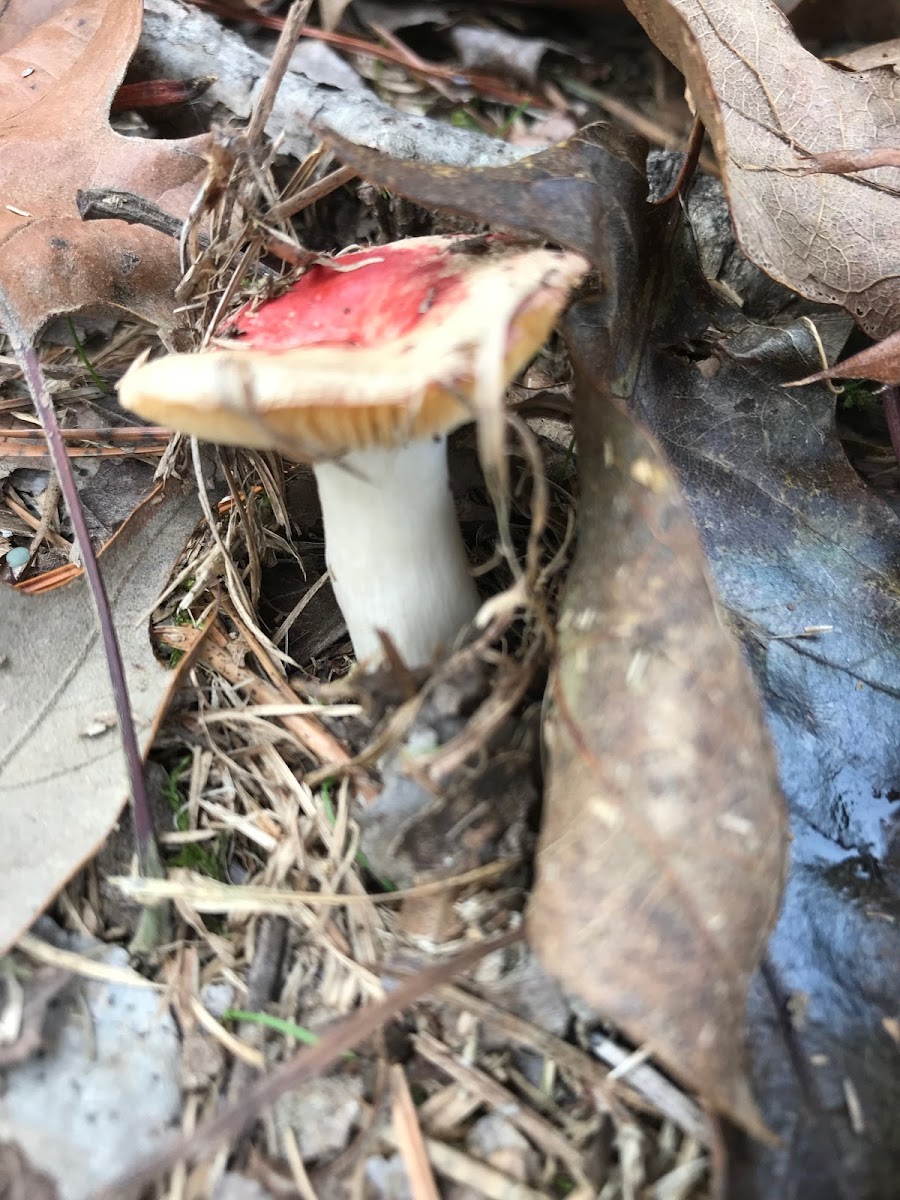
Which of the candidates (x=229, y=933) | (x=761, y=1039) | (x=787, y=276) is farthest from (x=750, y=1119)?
(x=787, y=276)

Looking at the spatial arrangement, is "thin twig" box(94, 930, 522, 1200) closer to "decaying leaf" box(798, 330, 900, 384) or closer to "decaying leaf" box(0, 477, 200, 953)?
"decaying leaf" box(0, 477, 200, 953)

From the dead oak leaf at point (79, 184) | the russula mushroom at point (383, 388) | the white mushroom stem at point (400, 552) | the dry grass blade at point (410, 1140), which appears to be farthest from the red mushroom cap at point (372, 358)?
the dry grass blade at point (410, 1140)

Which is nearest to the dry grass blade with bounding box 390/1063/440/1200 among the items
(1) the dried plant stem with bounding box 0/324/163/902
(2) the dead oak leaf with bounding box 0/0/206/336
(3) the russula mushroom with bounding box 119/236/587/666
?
(1) the dried plant stem with bounding box 0/324/163/902

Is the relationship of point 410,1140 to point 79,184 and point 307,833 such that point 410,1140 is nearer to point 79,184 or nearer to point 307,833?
point 307,833

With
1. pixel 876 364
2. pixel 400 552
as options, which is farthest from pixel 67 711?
pixel 876 364

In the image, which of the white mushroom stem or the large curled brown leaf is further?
the large curled brown leaf

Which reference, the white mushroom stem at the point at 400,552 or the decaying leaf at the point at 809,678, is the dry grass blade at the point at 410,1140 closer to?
the decaying leaf at the point at 809,678
